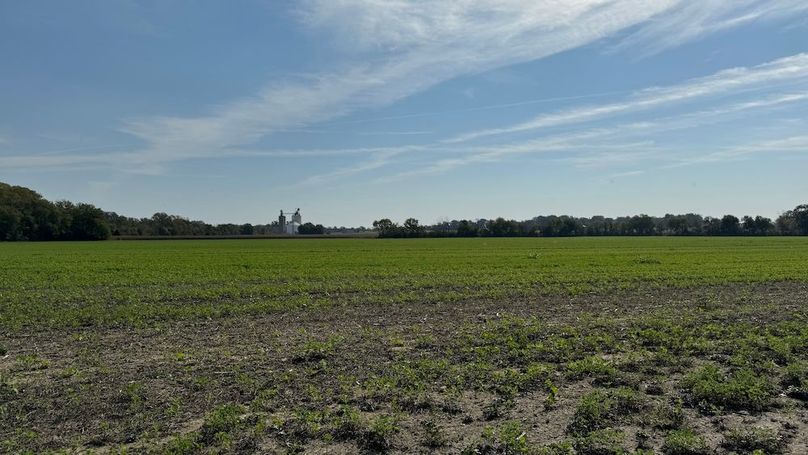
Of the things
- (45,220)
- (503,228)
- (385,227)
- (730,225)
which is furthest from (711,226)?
(45,220)

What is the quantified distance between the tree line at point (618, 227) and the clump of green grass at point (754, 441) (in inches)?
5808

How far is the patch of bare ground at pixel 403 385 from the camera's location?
6.53 metres

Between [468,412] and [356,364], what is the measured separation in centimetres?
315

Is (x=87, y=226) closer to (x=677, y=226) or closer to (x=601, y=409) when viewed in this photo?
(x=601, y=409)

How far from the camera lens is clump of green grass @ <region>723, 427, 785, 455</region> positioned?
6.14m

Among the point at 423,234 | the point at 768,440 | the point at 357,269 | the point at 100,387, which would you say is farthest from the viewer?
the point at 423,234

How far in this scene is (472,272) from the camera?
101ft

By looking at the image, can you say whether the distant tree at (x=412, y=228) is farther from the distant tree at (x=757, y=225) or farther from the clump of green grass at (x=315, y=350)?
the clump of green grass at (x=315, y=350)

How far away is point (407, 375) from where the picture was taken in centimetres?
903

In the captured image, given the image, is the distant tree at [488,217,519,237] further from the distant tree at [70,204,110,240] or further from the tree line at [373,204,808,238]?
the distant tree at [70,204,110,240]

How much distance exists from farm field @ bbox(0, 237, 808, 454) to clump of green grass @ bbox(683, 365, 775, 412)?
3 cm

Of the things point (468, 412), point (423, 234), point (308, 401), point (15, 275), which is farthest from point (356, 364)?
point (423, 234)

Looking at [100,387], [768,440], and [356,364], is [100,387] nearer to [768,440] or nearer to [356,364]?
[356,364]

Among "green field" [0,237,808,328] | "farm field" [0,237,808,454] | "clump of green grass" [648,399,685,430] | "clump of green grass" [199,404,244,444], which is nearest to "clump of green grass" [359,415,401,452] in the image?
"farm field" [0,237,808,454]
